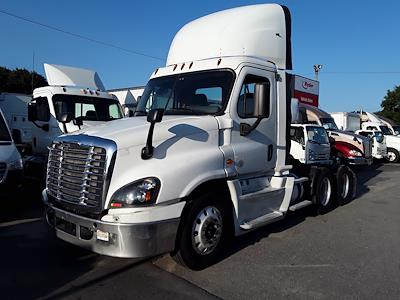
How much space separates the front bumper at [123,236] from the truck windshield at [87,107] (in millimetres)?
6203

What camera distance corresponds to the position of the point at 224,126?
18.2ft

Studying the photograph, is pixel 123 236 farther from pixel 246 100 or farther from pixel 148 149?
pixel 246 100

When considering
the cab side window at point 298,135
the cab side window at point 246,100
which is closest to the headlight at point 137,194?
the cab side window at point 246,100

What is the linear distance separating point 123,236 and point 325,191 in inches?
225

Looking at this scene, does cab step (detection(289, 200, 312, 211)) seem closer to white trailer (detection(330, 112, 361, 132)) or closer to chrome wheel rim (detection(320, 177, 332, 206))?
chrome wheel rim (detection(320, 177, 332, 206))

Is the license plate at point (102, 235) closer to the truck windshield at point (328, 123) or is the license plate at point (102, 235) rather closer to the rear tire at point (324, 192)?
the rear tire at point (324, 192)

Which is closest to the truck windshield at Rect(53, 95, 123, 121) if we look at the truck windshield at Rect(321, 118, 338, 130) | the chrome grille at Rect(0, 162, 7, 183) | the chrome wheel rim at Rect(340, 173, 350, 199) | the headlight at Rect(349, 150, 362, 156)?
the chrome grille at Rect(0, 162, 7, 183)

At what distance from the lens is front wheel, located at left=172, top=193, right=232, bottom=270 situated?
498 centimetres

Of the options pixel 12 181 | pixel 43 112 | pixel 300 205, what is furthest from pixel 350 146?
pixel 12 181

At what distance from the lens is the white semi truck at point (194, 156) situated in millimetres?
4570

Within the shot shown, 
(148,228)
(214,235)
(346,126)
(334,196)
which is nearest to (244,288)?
(214,235)

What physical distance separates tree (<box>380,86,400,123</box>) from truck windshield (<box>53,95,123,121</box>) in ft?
203

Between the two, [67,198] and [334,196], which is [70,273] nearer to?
[67,198]

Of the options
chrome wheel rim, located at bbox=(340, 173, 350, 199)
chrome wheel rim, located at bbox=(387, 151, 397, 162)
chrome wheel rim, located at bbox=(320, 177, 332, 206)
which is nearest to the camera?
chrome wheel rim, located at bbox=(320, 177, 332, 206)
